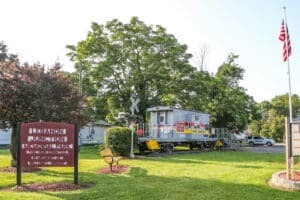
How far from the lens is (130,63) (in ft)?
112

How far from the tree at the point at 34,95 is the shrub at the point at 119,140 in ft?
20.6

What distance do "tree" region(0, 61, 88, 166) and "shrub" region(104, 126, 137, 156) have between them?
248 inches

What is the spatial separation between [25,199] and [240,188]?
5490 mm

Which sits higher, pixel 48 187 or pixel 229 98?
pixel 229 98

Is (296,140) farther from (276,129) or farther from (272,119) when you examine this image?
(272,119)

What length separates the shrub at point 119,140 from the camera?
22.8 m

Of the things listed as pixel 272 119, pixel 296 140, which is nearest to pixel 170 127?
pixel 296 140

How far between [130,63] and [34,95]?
19.1 metres

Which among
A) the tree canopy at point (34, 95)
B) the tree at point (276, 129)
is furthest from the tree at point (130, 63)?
the tree at point (276, 129)

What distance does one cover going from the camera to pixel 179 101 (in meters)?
34.7

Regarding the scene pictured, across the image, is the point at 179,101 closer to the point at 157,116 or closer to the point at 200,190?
the point at 157,116

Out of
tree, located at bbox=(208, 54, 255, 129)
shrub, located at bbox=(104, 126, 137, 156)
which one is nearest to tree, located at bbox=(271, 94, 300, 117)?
tree, located at bbox=(208, 54, 255, 129)

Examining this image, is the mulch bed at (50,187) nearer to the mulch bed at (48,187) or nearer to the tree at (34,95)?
the mulch bed at (48,187)

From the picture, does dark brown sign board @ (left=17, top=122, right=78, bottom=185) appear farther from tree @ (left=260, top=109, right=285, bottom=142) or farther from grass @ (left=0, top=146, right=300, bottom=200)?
tree @ (left=260, top=109, right=285, bottom=142)
